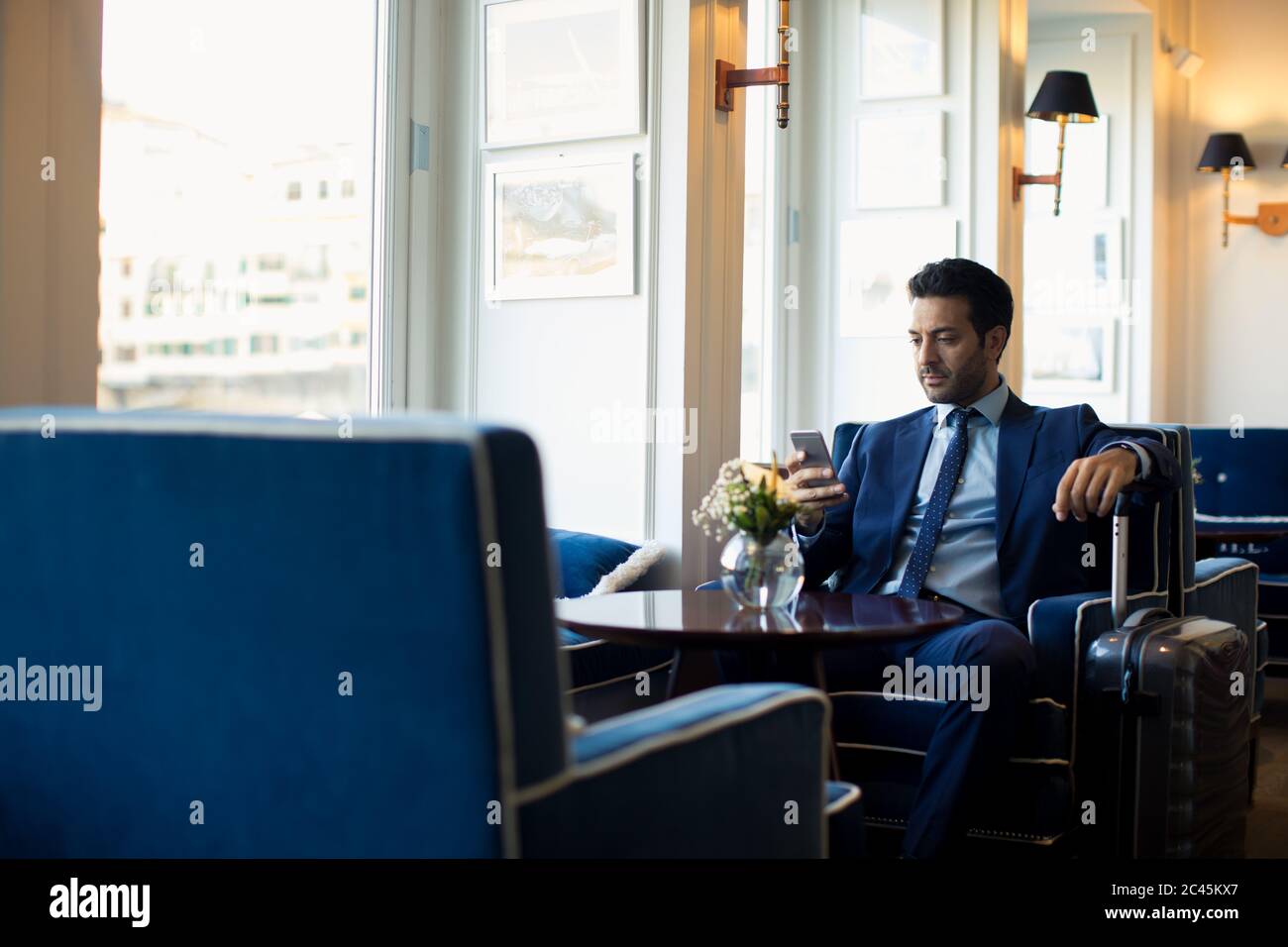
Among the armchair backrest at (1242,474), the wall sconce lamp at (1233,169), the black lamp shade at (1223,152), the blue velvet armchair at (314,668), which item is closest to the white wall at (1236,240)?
the wall sconce lamp at (1233,169)

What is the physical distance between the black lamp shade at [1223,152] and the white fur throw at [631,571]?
4.73 meters

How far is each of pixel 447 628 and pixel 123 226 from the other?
198cm

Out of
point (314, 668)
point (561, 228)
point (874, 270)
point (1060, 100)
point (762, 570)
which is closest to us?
point (314, 668)

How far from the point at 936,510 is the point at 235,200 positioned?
1.86 meters

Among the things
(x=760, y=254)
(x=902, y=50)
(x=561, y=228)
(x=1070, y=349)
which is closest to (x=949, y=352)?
(x=561, y=228)

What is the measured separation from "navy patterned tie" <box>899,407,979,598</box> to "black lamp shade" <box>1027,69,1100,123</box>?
2715mm

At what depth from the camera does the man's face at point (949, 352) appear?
3.15 m

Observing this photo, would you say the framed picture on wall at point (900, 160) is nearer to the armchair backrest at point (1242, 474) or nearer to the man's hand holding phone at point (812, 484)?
the armchair backrest at point (1242, 474)

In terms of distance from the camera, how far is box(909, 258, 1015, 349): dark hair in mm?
3186

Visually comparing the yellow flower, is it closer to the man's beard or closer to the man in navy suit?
the man in navy suit

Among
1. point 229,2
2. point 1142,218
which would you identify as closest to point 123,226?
point 229,2

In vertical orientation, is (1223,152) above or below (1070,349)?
above

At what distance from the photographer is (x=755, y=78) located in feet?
12.0

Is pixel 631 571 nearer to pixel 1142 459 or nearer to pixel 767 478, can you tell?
pixel 767 478
